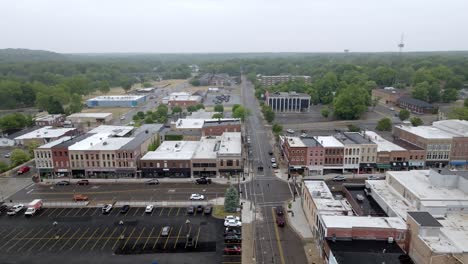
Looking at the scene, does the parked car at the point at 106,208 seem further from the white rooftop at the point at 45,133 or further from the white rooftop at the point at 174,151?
the white rooftop at the point at 45,133

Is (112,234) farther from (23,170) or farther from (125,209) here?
(23,170)

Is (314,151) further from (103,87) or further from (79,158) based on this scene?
(103,87)

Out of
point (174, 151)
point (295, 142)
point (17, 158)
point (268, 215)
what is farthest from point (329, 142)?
point (17, 158)

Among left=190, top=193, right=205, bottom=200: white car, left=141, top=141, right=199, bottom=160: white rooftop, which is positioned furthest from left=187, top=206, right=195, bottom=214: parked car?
left=141, top=141, right=199, bottom=160: white rooftop

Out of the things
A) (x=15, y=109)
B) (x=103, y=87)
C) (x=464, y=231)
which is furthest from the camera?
(x=103, y=87)

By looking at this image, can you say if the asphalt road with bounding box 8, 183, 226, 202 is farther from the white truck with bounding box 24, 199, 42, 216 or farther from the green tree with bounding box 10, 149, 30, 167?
the green tree with bounding box 10, 149, 30, 167

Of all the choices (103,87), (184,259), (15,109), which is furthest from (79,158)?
(103,87)
